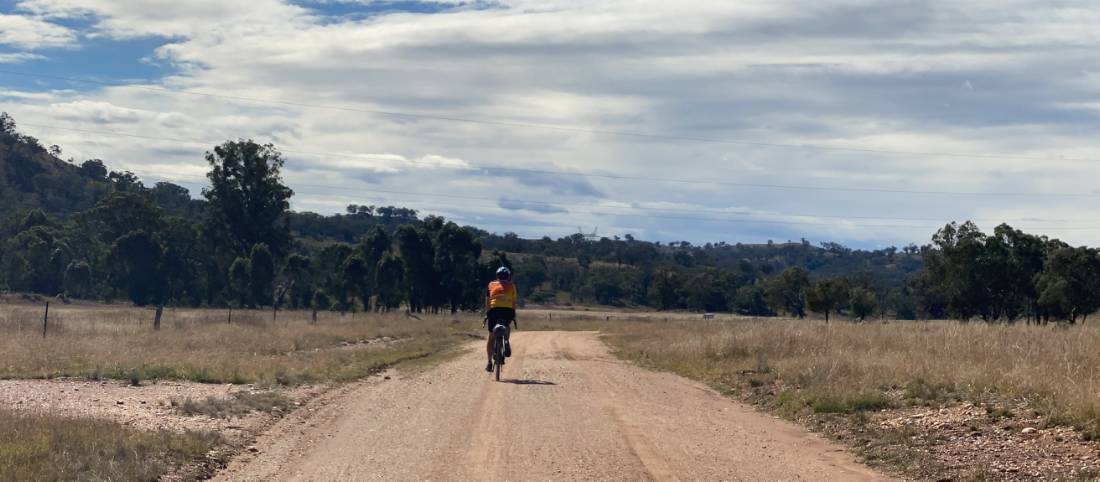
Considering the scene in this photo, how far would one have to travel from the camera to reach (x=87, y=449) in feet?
31.4

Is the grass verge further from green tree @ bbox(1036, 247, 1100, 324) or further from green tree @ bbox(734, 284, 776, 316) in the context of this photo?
green tree @ bbox(734, 284, 776, 316)

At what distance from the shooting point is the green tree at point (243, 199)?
81.3 meters

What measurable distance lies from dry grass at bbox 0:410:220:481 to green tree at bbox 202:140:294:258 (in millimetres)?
72597

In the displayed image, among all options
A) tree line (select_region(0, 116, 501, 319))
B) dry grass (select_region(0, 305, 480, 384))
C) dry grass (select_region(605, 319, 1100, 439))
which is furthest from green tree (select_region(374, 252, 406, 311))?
dry grass (select_region(605, 319, 1100, 439))

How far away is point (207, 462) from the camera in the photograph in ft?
32.9

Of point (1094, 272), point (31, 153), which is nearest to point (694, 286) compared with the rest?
point (1094, 272)

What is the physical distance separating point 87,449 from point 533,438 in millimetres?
4528

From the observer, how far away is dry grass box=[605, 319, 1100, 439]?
12617 mm

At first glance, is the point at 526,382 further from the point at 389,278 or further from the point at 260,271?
the point at 389,278

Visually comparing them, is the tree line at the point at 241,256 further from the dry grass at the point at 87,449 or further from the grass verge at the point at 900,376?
the dry grass at the point at 87,449

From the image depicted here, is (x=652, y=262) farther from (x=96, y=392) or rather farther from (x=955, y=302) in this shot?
(x=96, y=392)

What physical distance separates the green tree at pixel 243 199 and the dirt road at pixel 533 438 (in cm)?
6738

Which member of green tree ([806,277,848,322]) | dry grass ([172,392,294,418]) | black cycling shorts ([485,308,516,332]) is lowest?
dry grass ([172,392,294,418])

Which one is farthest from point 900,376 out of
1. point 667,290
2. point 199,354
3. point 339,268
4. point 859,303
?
point 667,290
